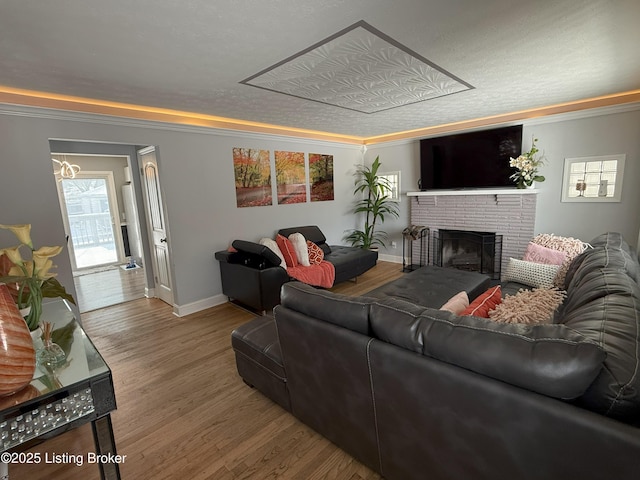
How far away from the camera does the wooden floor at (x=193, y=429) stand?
167 cm

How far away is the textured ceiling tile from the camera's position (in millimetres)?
2000

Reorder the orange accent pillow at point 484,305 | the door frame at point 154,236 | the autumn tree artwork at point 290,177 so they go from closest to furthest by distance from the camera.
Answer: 1. the orange accent pillow at point 484,305
2. the door frame at point 154,236
3. the autumn tree artwork at point 290,177

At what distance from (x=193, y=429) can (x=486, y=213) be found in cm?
467

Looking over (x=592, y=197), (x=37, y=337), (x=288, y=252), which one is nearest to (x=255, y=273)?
(x=288, y=252)

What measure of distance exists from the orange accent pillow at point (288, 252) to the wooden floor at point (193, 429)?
1.29 m

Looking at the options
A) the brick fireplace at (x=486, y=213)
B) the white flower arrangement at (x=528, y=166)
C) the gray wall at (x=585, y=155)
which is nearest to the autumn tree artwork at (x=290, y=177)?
the brick fireplace at (x=486, y=213)

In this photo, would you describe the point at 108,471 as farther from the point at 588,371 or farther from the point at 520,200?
the point at 520,200

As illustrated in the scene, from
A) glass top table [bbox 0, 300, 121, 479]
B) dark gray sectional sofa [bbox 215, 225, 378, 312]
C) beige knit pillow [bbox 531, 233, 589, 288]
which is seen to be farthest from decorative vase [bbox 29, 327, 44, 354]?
beige knit pillow [bbox 531, 233, 589, 288]

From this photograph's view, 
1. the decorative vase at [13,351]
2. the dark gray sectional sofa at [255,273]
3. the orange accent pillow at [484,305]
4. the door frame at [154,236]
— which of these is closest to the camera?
the decorative vase at [13,351]

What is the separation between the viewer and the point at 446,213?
202 inches

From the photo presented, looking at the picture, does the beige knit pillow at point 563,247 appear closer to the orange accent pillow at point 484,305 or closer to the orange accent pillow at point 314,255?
the orange accent pillow at point 484,305

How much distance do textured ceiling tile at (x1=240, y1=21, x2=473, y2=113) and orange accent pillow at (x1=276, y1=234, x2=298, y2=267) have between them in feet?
6.17

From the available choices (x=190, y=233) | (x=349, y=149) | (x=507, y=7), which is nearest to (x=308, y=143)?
(x=349, y=149)

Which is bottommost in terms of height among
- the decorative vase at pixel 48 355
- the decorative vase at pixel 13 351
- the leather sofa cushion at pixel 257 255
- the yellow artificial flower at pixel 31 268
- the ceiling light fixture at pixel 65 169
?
the leather sofa cushion at pixel 257 255
